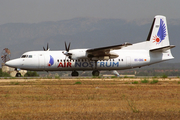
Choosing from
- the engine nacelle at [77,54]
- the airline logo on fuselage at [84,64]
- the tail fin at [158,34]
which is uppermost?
the tail fin at [158,34]

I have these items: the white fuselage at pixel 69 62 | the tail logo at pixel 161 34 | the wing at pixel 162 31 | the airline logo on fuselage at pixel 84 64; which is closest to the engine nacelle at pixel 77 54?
the white fuselage at pixel 69 62

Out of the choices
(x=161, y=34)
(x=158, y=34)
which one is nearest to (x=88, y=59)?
(x=158, y=34)

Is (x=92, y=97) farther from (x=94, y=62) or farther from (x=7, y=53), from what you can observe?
(x=7, y=53)

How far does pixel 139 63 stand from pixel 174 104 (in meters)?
22.7

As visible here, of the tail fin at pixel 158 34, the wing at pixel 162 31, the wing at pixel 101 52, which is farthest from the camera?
the wing at pixel 162 31

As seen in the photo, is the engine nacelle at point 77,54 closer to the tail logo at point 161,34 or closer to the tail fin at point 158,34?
the tail fin at point 158,34

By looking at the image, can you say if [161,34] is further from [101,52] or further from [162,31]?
[101,52]

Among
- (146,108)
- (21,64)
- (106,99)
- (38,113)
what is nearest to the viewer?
(38,113)

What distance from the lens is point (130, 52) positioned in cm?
3641

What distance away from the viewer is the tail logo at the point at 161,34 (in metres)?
37.4

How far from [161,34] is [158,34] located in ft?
1.22

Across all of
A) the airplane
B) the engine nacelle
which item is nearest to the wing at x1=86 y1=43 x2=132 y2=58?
the airplane

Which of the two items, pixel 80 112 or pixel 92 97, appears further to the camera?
pixel 92 97

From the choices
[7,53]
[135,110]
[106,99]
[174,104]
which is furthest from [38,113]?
[7,53]
